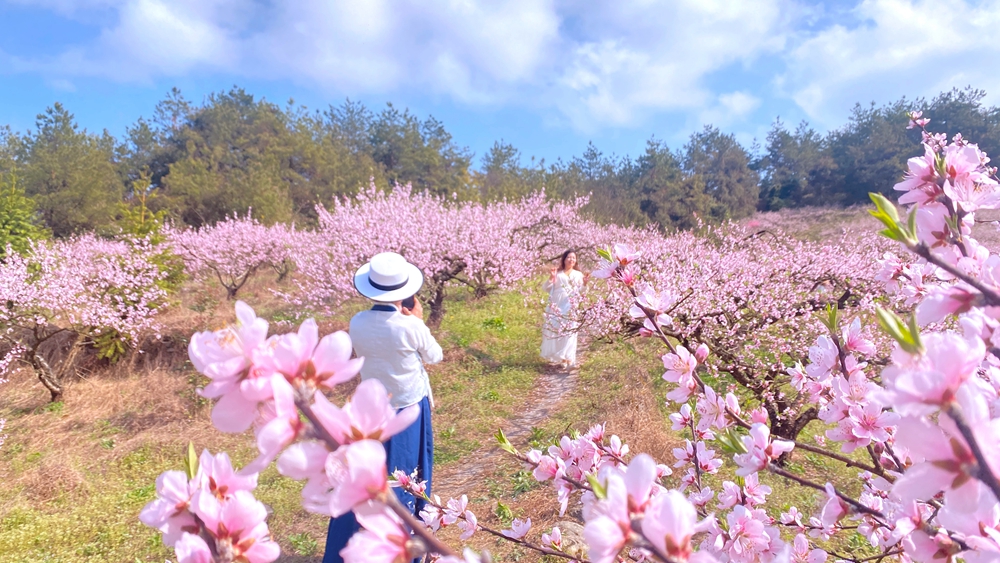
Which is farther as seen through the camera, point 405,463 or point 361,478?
point 405,463

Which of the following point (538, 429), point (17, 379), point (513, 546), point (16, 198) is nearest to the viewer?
point (513, 546)

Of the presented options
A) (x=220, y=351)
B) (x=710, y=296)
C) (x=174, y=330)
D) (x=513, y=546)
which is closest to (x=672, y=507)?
(x=220, y=351)

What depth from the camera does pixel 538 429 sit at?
4.64 m

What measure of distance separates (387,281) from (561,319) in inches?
137

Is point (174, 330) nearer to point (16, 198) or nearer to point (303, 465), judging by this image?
point (16, 198)

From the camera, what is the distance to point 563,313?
6.16 meters

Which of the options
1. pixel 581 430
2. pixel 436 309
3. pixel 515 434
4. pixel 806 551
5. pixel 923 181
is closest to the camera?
pixel 923 181

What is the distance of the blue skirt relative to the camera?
8.36 ft

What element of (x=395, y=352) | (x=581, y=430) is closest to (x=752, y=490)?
(x=395, y=352)

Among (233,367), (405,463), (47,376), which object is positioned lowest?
(47,376)

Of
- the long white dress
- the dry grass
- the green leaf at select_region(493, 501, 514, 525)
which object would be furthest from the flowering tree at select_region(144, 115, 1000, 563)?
the long white dress

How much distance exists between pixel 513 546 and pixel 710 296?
3.05 m

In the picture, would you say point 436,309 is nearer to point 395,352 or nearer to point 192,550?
point 395,352

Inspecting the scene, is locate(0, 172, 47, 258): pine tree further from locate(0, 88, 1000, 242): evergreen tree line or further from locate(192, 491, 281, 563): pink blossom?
locate(192, 491, 281, 563): pink blossom
